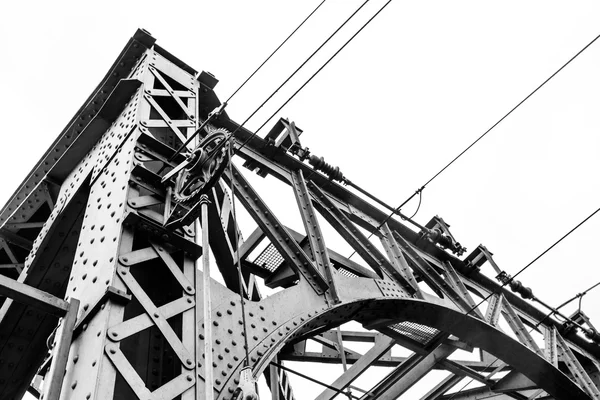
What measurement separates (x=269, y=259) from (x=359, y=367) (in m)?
2.45

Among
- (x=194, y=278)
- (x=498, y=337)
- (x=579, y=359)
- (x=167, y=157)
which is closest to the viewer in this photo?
(x=194, y=278)

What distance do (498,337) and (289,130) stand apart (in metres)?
4.16

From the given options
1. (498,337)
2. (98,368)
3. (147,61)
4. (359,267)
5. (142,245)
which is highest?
(147,61)

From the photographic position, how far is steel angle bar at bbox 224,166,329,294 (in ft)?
20.6

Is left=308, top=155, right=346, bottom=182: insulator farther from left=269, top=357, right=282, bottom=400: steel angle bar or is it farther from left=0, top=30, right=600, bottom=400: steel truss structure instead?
left=269, top=357, right=282, bottom=400: steel angle bar

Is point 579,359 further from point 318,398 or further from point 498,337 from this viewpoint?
point 318,398

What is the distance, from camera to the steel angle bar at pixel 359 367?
879 centimetres

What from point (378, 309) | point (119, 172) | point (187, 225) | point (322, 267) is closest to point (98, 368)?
point (187, 225)

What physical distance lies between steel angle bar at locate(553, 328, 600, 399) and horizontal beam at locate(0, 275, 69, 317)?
882cm

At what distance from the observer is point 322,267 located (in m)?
6.66

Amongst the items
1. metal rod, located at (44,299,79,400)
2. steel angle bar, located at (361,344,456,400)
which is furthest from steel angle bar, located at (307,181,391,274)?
metal rod, located at (44,299,79,400)

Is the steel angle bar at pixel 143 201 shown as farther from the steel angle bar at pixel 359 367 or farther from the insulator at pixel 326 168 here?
the steel angle bar at pixel 359 367

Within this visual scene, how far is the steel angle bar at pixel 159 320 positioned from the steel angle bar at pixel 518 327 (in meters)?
7.07

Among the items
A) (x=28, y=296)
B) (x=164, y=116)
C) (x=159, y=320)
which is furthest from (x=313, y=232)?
(x=28, y=296)
